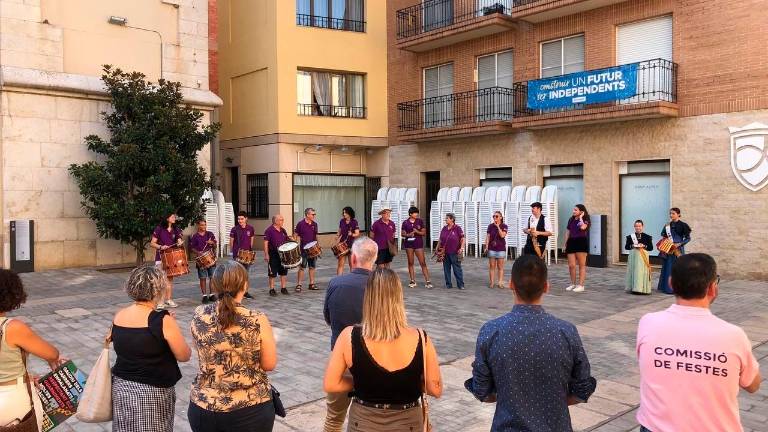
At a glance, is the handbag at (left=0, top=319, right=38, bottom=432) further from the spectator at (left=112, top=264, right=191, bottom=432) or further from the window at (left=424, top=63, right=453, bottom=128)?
the window at (left=424, top=63, right=453, bottom=128)

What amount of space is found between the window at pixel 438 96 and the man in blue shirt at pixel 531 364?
1877 centimetres

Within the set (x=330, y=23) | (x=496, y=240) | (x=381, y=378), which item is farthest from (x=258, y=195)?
(x=381, y=378)

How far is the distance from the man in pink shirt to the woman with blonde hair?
3.27 feet

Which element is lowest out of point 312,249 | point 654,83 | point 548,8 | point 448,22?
point 312,249

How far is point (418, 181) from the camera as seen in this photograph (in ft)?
75.4

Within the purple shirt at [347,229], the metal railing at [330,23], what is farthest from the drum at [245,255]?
the metal railing at [330,23]

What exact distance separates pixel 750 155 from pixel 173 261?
1263cm

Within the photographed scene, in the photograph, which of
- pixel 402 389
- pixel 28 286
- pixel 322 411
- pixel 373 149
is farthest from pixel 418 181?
pixel 402 389

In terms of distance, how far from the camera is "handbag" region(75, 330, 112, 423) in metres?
3.54

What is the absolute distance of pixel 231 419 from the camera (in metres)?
3.36

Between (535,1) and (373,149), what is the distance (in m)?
8.51

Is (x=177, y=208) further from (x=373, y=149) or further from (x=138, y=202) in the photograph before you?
(x=373, y=149)

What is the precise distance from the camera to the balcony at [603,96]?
628 inches

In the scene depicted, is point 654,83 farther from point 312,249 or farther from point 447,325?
point 447,325
